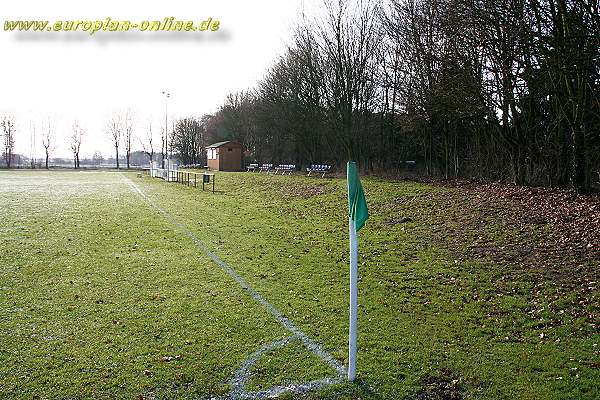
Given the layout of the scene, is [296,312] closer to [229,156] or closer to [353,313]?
[353,313]

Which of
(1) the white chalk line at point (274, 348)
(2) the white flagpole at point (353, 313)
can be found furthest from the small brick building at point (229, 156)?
(2) the white flagpole at point (353, 313)

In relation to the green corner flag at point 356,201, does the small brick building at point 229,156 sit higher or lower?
higher

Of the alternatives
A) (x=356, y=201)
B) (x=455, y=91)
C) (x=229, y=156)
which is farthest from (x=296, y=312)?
(x=229, y=156)

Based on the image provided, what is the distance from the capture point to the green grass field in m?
4.71

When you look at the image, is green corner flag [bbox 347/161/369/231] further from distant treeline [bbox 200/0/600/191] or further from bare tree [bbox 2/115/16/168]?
bare tree [bbox 2/115/16/168]

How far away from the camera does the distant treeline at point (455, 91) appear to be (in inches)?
571

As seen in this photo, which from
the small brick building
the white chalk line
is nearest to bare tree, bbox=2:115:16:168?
the small brick building

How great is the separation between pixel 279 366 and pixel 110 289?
399 cm

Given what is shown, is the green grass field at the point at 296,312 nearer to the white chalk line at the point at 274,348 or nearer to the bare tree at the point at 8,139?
the white chalk line at the point at 274,348

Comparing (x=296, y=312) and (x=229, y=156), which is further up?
(x=229, y=156)

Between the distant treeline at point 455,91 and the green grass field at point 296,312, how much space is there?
14.6 ft

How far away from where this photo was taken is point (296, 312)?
6902 mm

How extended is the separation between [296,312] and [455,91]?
14.4 m

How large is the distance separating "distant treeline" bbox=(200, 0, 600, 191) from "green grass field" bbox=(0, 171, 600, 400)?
175 inches
